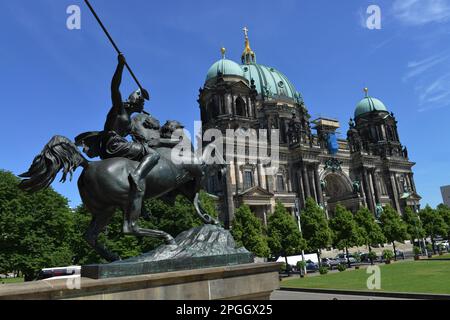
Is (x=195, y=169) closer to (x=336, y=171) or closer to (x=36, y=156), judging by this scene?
(x=36, y=156)

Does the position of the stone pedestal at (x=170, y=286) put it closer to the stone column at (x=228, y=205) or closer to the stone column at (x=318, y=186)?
the stone column at (x=228, y=205)

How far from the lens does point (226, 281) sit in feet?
23.2

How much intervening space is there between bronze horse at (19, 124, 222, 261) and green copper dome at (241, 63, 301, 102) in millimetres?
78888

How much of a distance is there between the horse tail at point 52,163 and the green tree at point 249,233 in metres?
40.6

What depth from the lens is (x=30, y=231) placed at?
121ft

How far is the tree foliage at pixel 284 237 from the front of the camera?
5081cm

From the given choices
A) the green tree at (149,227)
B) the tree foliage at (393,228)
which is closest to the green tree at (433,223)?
the tree foliage at (393,228)

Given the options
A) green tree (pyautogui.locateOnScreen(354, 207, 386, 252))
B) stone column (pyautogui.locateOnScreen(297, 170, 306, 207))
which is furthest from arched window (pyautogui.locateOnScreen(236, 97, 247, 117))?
green tree (pyautogui.locateOnScreen(354, 207, 386, 252))

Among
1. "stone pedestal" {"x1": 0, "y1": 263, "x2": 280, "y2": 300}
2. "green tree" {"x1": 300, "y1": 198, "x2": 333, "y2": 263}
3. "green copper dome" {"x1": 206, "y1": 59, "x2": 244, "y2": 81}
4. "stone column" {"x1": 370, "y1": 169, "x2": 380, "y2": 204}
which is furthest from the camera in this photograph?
"stone column" {"x1": 370, "y1": 169, "x2": 380, "y2": 204}

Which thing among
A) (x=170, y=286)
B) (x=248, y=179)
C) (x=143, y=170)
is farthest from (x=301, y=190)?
(x=170, y=286)

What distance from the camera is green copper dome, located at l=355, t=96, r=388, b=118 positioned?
9812cm

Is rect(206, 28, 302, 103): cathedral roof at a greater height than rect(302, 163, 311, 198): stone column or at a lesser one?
greater

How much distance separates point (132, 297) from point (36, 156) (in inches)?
129

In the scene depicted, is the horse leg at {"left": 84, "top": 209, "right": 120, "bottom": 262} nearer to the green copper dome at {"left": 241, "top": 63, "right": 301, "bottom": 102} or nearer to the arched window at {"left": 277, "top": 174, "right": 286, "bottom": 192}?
the arched window at {"left": 277, "top": 174, "right": 286, "bottom": 192}
